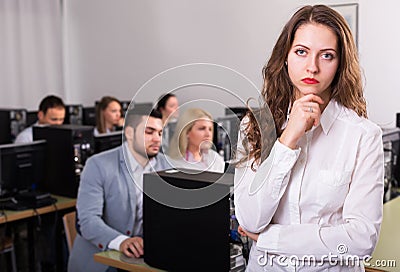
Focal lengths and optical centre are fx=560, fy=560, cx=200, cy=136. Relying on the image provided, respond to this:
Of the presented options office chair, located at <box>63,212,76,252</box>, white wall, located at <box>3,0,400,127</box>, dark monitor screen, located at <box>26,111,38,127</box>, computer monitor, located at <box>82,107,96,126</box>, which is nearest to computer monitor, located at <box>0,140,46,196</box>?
office chair, located at <box>63,212,76,252</box>

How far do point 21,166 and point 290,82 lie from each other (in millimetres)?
2710

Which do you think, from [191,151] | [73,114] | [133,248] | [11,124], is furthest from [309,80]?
[73,114]

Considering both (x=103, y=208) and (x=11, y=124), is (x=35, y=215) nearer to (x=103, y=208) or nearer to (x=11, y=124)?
(x=103, y=208)

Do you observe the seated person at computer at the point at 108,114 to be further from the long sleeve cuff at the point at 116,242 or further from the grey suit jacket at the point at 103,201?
the long sleeve cuff at the point at 116,242

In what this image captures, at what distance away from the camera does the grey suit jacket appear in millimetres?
A: 2867

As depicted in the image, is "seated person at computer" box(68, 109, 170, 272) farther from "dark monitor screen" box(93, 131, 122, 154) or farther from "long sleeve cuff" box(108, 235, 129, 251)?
"dark monitor screen" box(93, 131, 122, 154)

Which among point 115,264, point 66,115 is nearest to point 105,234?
point 115,264

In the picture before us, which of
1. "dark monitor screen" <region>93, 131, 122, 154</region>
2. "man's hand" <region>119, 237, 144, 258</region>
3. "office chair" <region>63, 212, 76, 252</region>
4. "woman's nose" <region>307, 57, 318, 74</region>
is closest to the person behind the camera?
"woman's nose" <region>307, 57, 318, 74</region>

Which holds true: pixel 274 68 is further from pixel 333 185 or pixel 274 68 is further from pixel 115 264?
pixel 115 264

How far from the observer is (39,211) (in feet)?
11.7

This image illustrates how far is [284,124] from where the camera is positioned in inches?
57.8

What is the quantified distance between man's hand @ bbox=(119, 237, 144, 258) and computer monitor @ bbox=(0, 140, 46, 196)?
153 centimetres

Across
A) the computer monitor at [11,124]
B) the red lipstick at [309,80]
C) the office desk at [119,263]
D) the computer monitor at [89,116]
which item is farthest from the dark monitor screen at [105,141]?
the red lipstick at [309,80]

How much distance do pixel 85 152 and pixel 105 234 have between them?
121 centimetres
